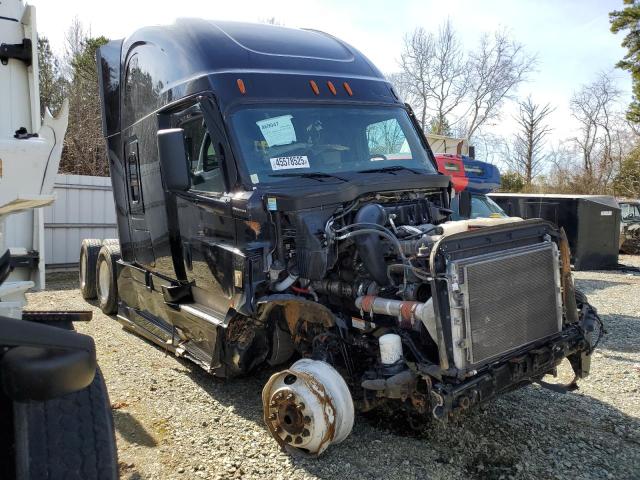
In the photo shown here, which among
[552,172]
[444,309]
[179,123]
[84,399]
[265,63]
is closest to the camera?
[84,399]

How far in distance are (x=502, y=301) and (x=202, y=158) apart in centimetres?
270

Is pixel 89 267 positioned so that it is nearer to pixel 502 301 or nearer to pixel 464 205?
pixel 464 205

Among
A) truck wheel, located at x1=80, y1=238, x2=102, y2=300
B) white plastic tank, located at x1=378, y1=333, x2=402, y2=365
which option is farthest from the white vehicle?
truck wheel, located at x1=80, y1=238, x2=102, y2=300

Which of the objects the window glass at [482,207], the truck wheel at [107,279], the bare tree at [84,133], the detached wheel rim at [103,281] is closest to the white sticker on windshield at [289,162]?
the truck wheel at [107,279]

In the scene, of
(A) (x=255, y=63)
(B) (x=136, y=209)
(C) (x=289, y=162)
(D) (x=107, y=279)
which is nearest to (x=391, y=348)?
(C) (x=289, y=162)

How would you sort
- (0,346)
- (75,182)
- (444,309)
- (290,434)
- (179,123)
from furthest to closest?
(75,182)
(179,123)
(290,434)
(444,309)
(0,346)

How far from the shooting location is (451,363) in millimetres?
3209

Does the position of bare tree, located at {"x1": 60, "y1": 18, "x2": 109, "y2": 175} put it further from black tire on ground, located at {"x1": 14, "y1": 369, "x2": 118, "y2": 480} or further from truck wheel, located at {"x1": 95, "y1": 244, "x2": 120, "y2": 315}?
black tire on ground, located at {"x1": 14, "y1": 369, "x2": 118, "y2": 480}

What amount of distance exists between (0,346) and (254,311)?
2.50 metres

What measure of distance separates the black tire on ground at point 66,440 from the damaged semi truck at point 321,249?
4.79ft

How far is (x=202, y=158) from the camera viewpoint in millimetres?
4617

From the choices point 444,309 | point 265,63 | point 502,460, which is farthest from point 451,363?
point 265,63

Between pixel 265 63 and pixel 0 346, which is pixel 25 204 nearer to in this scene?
pixel 0 346

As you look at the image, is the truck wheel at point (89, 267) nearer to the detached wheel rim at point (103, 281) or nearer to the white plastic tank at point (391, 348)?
the detached wheel rim at point (103, 281)
